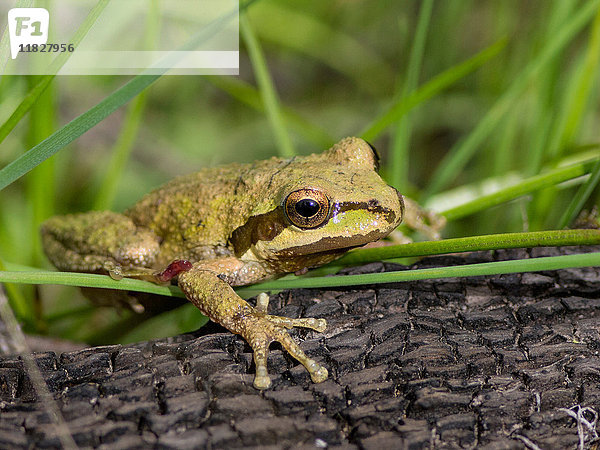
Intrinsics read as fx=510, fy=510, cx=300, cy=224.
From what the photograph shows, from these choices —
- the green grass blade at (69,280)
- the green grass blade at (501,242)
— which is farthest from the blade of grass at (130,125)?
the green grass blade at (501,242)

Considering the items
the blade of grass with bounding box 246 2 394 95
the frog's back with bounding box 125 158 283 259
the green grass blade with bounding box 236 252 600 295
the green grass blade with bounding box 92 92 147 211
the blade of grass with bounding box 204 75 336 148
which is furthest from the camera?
the blade of grass with bounding box 246 2 394 95

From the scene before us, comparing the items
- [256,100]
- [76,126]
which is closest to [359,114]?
[256,100]

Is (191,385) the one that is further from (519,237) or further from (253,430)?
(519,237)

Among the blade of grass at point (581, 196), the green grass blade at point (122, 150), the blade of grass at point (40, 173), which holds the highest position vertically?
the green grass blade at point (122, 150)

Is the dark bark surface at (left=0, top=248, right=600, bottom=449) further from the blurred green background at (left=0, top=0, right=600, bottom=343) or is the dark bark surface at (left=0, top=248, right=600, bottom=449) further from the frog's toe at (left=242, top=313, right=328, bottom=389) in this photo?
the blurred green background at (left=0, top=0, right=600, bottom=343)

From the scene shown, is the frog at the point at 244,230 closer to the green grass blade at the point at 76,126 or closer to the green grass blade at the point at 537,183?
the green grass blade at the point at 537,183

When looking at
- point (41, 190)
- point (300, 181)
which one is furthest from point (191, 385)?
point (41, 190)

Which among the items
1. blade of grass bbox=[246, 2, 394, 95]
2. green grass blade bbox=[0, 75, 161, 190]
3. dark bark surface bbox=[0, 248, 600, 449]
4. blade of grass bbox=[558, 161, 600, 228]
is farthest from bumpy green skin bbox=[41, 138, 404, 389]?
blade of grass bbox=[246, 2, 394, 95]
